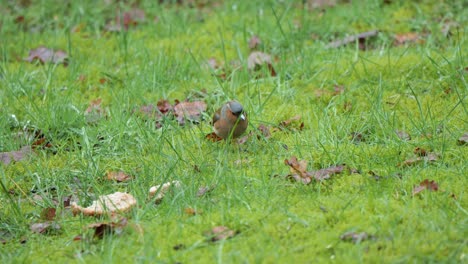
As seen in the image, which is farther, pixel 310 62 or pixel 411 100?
pixel 310 62

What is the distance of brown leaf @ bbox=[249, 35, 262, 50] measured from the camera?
275 inches

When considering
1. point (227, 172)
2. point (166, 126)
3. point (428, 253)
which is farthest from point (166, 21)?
point (428, 253)

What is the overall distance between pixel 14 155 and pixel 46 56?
2260 mm

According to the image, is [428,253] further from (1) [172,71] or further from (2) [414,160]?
(1) [172,71]

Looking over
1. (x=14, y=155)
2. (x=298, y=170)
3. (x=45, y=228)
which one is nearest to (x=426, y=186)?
(x=298, y=170)

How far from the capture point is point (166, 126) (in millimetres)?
5223

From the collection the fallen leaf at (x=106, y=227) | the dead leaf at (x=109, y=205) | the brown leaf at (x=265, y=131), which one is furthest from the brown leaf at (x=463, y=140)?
the fallen leaf at (x=106, y=227)

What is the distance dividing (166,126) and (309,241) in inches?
75.2

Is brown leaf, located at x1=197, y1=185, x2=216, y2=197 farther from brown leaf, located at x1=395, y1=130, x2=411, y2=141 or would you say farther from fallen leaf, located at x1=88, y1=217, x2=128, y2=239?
brown leaf, located at x1=395, y1=130, x2=411, y2=141

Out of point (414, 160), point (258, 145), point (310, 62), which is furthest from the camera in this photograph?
point (310, 62)

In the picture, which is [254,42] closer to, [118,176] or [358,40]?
[358,40]

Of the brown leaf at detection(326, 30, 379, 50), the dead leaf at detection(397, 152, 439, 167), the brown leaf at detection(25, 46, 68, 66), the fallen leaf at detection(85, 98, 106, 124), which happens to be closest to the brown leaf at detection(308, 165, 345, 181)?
the dead leaf at detection(397, 152, 439, 167)

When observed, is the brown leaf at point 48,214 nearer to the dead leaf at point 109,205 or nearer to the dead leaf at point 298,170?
the dead leaf at point 109,205

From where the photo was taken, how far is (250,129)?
5.41 m
